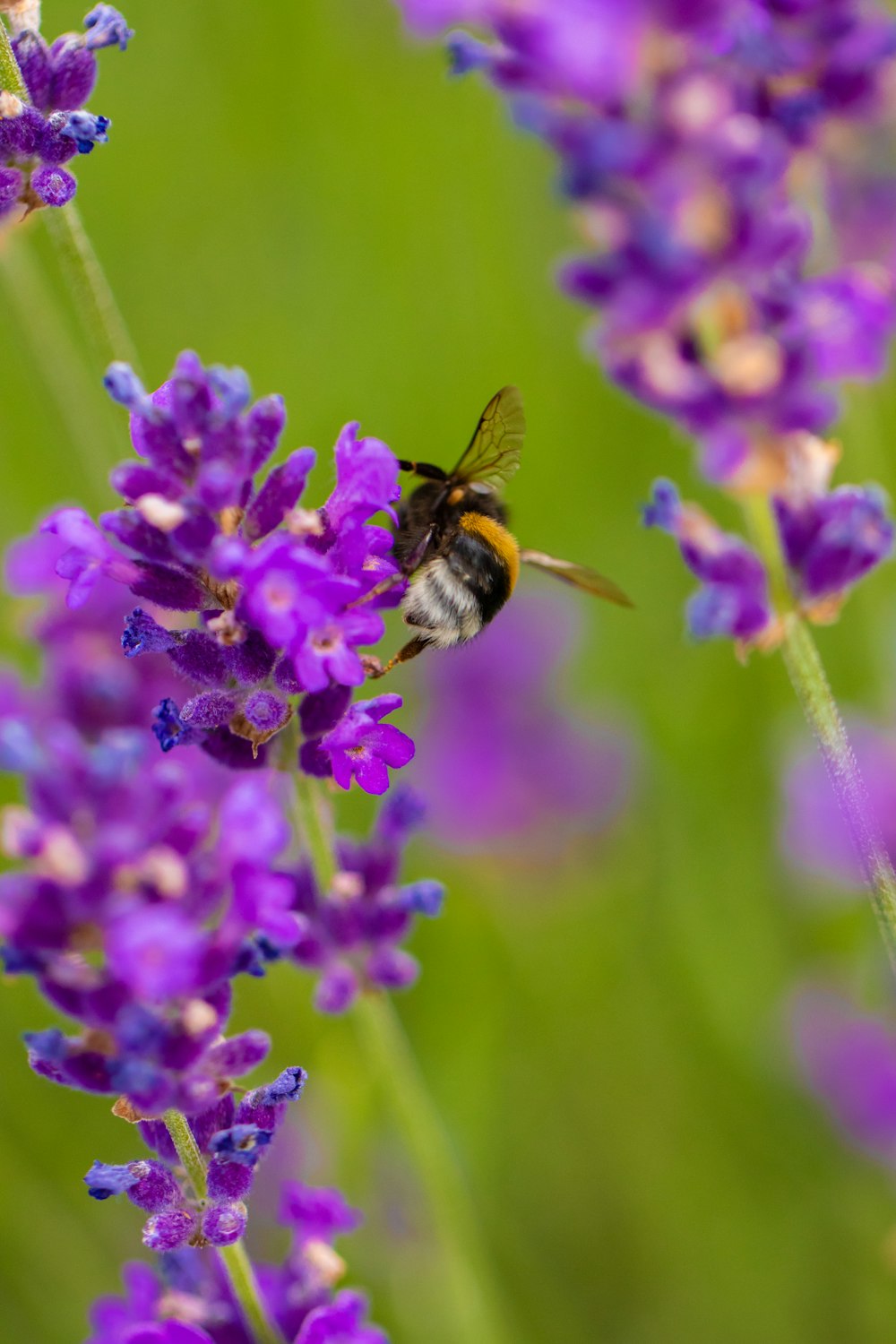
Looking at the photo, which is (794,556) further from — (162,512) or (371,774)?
(162,512)

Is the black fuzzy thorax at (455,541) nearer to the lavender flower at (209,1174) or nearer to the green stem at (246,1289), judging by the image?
the lavender flower at (209,1174)

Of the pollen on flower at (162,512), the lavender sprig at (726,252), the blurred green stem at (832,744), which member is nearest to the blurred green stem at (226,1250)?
the pollen on flower at (162,512)

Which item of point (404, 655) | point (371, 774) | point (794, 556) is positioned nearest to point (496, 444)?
point (404, 655)

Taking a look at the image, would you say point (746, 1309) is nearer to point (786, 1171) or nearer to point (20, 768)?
point (786, 1171)

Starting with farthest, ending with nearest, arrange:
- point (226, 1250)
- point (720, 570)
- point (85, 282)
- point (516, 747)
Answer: point (516, 747) → point (720, 570) → point (85, 282) → point (226, 1250)

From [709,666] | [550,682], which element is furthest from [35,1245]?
[709,666]

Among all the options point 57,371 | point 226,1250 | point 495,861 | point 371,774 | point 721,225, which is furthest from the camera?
point 495,861

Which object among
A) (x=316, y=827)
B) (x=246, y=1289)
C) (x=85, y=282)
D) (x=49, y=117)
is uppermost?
(x=49, y=117)
